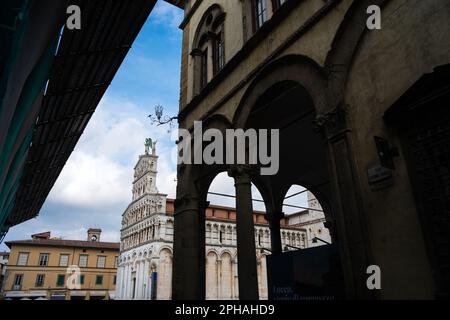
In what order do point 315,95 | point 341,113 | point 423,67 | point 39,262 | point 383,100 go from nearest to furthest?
1. point 423,67
2. point 383,100
3. point 341,113
4. point 315,95
5. point 39,262

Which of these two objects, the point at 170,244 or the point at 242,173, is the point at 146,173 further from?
the point at 242,173

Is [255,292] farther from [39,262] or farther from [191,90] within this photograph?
[39,262]

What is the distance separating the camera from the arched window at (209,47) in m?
10.1

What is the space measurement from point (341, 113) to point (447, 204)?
2018 millimetres

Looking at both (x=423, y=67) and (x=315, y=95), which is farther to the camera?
(x=315, y=95)

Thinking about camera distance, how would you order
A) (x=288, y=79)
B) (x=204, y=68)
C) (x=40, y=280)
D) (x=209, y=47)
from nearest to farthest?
(x=288, y=79) → (x=209, y=47) → (x=204, y=68) → (x=40, y=280)

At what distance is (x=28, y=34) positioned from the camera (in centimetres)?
374

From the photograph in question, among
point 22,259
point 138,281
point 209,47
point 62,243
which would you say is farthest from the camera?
point 62,243

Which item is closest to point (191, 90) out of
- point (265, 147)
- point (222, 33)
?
point (222, 33)

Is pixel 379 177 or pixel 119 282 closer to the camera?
pixel 379 177

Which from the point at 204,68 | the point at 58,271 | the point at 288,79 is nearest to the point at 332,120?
the point at 288,79

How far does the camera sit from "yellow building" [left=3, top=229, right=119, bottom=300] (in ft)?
148

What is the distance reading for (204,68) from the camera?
11.0 m

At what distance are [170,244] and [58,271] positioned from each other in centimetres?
2130
